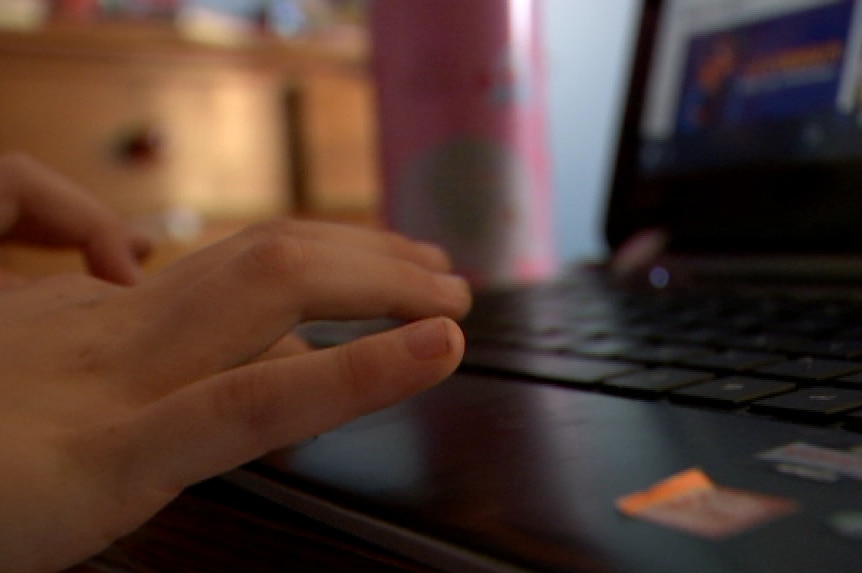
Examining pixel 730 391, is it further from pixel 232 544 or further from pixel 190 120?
pixel 190 120

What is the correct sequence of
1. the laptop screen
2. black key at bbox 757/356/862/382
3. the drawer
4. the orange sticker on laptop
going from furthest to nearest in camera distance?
1. the drawer
2. the laptop screen
3. black key at bbox 757/356/862/382
4. the orange sticker on laptop

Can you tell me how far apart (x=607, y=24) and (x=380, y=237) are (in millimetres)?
653

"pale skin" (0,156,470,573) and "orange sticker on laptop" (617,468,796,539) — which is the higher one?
"pale skin" (0,156,470,573)

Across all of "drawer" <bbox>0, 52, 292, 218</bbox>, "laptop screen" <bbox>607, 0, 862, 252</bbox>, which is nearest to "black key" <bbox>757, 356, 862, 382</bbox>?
"laptop screen" <bbox>607, 0, 862, 252</bbox>

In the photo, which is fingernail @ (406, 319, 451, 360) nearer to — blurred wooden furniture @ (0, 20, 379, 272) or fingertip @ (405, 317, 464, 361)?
fingertip @ (405, 317, 464, 361)

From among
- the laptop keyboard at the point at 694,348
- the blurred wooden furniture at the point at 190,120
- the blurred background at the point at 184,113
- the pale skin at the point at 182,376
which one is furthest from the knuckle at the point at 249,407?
the blurred wooden furniture at the point at 190,120

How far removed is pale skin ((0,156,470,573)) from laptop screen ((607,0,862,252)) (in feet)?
1.33

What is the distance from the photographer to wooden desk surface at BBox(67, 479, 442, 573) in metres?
0.19

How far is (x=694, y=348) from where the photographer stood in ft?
1.10

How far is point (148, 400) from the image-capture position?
0.24 meters

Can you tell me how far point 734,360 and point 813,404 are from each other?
65mm

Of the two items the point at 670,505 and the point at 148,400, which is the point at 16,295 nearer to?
the point at 148,400

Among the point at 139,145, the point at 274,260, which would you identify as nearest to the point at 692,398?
the point at 274,260

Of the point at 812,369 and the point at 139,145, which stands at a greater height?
the point at 139,145
